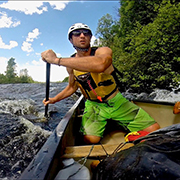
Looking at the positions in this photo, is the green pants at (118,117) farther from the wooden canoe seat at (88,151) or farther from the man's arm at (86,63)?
the man's arm at (86,63)

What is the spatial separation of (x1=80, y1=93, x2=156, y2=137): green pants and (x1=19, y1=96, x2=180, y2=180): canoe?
0.36m

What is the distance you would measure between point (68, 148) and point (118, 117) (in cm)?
111

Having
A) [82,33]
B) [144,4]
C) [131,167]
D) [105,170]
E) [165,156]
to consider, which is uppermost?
[144,4]

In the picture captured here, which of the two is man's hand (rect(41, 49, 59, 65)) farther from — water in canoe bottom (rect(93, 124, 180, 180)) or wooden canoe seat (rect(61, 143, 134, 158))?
water in canoe bottom (rect(93, 124, 180, 180))

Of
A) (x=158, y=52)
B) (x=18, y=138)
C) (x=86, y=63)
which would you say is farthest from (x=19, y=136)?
(x=158, y=52)

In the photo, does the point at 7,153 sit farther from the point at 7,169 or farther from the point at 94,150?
the point at 94,150

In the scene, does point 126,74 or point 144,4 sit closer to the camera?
point 126,74

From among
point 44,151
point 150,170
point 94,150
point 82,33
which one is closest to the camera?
point 150,170

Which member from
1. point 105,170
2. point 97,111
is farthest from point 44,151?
point 97,111

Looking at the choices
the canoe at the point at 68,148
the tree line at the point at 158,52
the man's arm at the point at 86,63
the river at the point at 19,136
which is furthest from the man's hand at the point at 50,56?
the tree line at the point at 158,52

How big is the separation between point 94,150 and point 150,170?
945 mm

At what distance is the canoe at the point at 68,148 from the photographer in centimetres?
113

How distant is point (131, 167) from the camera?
1.00m

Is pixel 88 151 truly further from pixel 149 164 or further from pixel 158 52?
pixel 158 52
